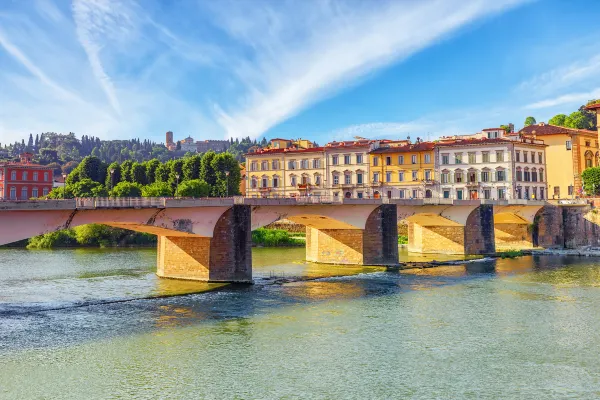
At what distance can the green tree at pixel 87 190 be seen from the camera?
3329 inches

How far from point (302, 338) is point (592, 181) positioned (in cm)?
5524

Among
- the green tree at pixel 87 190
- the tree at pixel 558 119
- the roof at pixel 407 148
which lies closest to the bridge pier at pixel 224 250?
the roof at pixel 407 148

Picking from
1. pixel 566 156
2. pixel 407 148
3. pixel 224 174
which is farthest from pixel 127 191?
pixel 566 156

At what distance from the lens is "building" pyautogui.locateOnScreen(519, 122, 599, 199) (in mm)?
73750

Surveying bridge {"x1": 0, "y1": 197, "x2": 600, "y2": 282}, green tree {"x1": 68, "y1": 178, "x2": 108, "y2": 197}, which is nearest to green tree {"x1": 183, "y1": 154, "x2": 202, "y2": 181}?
green tree {"x1": 68, "y1": 178, "x2": 108, "y2": 197}

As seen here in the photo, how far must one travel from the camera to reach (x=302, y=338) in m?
23.5

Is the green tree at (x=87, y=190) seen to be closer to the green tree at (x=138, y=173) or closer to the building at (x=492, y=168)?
the green tree at (x=138, y=173)

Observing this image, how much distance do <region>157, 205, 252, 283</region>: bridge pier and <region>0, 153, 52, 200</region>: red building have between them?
52.8 metres

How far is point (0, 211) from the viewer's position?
2727cm

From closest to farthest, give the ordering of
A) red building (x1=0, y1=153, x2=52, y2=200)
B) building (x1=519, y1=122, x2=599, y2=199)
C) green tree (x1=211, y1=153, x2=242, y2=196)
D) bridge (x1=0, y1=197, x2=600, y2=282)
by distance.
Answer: bridge (x1=0, y1=197, x2=600, y2=282) → building (x1=519, y1=122, x2=599, y2=199) → red building (x1=0, y1=153, x2=52, y2=200) → green tree (x1=211, y1=153, x2=242, y2=196)

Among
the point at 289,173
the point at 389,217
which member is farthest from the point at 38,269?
the point at 289,173

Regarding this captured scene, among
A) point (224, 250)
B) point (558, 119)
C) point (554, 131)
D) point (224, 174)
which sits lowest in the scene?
point (224, 250)

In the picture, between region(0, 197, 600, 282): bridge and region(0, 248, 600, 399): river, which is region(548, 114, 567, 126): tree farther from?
region(0, 248, 600, 399): river

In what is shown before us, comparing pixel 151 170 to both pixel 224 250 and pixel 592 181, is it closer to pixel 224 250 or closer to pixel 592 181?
pixel 224 250
